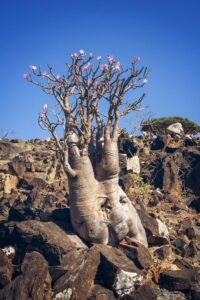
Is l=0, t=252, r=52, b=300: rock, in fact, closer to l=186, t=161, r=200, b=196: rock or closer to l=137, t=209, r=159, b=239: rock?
l=137, t=209, r=159, b=239: rock

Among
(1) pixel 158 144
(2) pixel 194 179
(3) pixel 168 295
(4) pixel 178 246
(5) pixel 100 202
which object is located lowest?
(3) pixel 168 295

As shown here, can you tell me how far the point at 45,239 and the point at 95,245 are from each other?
1.06m

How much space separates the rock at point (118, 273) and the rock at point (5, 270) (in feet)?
5.79

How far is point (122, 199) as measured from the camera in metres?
10.3

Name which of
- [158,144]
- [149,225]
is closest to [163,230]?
[149,225]

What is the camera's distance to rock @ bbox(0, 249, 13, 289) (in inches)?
298

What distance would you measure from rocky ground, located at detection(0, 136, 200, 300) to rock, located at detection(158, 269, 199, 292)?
19 millimetres

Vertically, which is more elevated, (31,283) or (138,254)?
(138,254)

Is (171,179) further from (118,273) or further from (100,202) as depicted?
(118,273)

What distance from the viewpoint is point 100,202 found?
984cm

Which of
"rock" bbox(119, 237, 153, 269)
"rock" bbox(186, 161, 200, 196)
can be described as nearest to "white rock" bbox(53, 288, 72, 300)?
"rock" bbox(119, 237, 153, 269)

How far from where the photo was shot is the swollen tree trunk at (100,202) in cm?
949

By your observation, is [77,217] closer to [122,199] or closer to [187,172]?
[122,199]

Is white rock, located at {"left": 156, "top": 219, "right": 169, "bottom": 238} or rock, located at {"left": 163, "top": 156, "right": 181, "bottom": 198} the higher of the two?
rock, located at {"left": 163, "top": 156, "right": 181, "bottom": 198}
